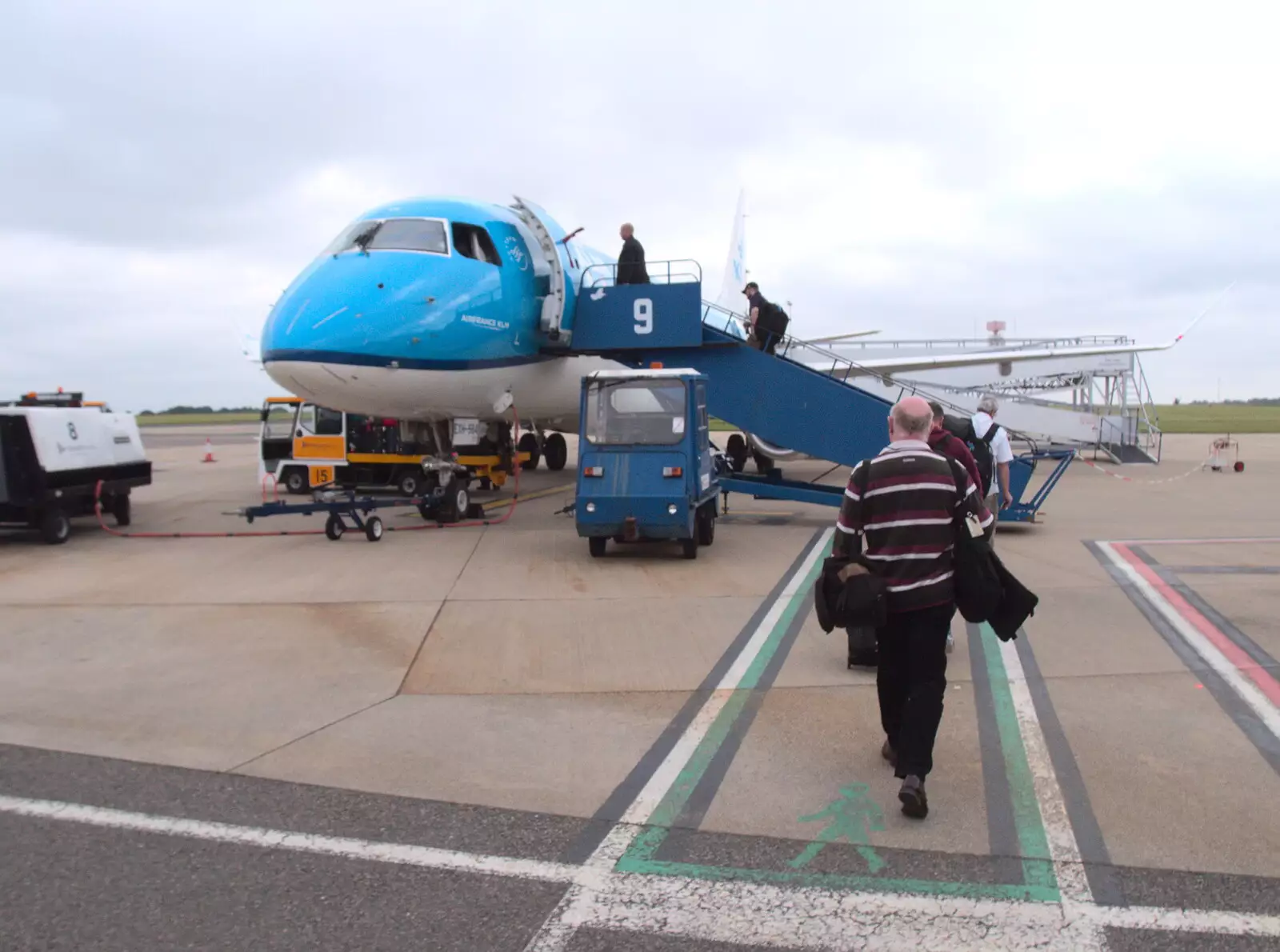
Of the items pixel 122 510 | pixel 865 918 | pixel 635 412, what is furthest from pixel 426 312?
pixel 865 918

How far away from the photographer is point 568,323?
47.9 ft

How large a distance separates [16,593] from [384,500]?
14.5 feet

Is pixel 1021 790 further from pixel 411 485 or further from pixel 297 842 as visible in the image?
pixel 411 485

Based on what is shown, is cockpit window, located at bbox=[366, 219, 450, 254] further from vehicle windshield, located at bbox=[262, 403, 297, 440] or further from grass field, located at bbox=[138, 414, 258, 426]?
grass field, located at bbox=[138, 414, 258, 426]

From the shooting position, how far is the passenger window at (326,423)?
2039cm

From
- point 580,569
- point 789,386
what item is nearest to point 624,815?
point 580,569

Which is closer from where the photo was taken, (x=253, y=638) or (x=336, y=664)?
(x=336, y=664)

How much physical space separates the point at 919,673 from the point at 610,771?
5.13 ft

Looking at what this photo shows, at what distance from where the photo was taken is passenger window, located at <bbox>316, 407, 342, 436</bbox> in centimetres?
2039

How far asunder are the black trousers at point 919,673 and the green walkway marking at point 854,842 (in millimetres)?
320

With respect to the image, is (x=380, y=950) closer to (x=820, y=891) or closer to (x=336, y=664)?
(x=820, y=891)

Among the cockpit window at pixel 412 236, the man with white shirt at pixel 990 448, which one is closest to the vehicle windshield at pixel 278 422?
the cockpit window at pixel 412 236

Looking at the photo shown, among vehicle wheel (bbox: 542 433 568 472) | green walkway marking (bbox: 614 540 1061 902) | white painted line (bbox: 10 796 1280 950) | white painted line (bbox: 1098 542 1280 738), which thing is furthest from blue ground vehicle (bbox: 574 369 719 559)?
vehicle wheel (bbox: 542 433 568 472)

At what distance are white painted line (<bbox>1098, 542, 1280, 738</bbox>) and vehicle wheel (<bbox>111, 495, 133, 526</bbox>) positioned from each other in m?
13.4
